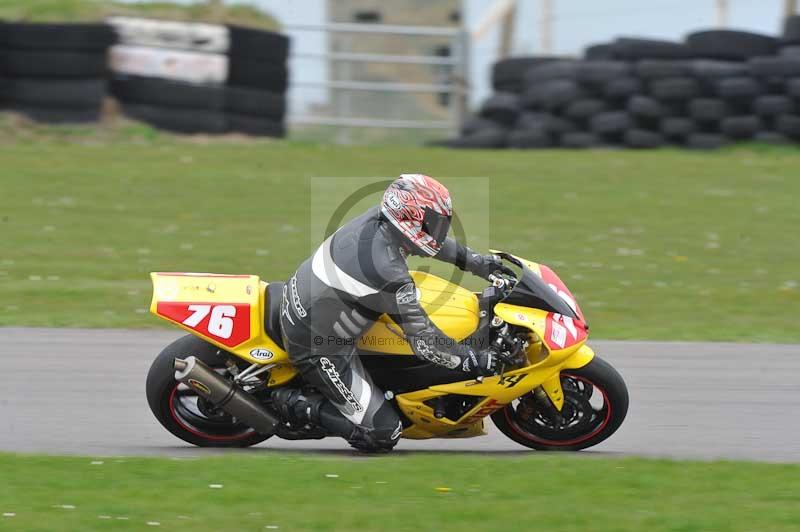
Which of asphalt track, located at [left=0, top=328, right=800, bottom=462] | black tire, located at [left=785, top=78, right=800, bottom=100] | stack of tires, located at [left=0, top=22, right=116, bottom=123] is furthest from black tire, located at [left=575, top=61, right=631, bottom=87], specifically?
asphalt track, located at [left=0, top=328, right=800, bottom=462]

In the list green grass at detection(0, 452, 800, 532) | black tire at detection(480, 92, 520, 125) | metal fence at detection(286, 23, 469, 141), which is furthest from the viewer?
metal fence at detection(286, 23, 469, 141)

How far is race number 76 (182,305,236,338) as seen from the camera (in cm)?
588

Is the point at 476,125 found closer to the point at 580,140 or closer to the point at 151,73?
the point at 580,140

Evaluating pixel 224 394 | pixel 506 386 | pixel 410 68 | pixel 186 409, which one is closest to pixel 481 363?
pixel 506 386

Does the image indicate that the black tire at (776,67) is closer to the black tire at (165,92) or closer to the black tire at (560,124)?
the black tire at (560,124)

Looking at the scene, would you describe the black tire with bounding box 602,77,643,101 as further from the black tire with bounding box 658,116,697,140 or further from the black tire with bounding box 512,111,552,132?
the black tire with bounding box 512,111,552,132

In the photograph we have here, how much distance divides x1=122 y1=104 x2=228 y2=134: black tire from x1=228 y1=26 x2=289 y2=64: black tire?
966 mm

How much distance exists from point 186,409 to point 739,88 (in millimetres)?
12049

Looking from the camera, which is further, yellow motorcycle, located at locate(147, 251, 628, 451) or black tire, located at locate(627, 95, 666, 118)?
black tire, located at locate(627, 95, 666, 118)

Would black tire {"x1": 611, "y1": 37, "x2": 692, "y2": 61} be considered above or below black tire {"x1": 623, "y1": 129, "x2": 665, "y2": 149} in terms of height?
above

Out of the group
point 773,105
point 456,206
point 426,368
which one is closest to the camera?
point 426,368

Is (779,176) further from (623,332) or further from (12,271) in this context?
(12,271)

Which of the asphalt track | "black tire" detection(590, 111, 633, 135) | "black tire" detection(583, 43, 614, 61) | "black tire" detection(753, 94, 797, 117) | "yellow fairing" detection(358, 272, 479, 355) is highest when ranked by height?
"black tire" detection(583, 43, 614, 61)

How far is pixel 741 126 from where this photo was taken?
1672 centimetres
